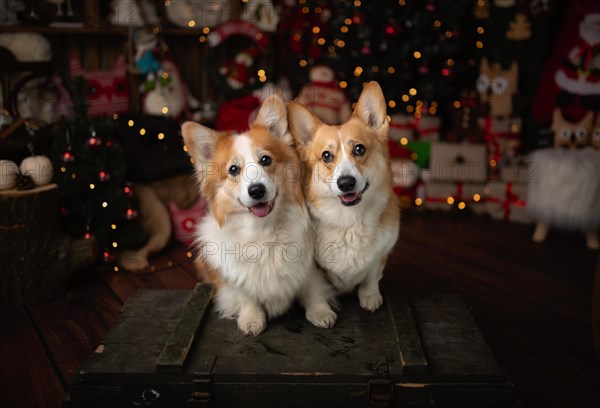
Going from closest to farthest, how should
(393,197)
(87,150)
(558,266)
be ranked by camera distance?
(393,197), (87,150), (558,266)

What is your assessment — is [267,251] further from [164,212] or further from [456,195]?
[456,195]

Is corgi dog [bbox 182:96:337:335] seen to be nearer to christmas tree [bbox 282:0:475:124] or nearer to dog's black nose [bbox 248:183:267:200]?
dog's black nose [bbox 248:183:267:200]

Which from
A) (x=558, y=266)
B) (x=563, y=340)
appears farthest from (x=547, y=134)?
(x=563, y=340)

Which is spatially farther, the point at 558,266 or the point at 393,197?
the point at 558,266

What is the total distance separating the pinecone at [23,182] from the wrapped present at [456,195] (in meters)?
2.40

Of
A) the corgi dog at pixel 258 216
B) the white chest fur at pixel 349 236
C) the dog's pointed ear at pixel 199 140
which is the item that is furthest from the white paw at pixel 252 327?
the dog's pointed ear at pixel 199 140

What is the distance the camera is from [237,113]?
347 centimetres

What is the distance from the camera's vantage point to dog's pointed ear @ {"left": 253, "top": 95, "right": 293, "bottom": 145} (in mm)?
1549

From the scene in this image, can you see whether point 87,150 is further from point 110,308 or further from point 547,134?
point 547,134

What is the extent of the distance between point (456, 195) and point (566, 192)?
766 mm

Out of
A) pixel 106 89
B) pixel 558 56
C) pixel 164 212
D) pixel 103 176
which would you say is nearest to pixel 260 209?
pixel 103 176

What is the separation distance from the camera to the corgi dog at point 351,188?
1.57m

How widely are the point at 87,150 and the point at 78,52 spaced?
1221 millimetres

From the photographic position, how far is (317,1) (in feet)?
12.6
